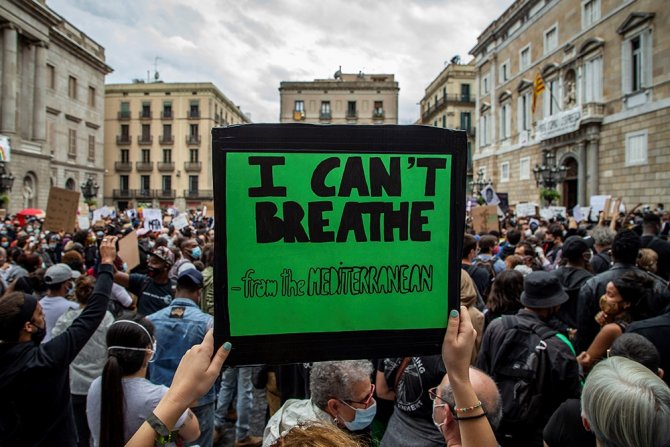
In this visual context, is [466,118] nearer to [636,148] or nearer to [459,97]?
[459,97]

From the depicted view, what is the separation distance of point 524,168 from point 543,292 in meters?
25.7

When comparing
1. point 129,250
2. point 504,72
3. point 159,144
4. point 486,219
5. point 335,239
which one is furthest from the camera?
point 159,144

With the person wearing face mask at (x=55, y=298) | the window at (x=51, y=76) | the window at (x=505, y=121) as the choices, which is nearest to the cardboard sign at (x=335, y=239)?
the person wearing face mask at (x=55, y=298)

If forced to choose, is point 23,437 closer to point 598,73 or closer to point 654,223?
point 654,223

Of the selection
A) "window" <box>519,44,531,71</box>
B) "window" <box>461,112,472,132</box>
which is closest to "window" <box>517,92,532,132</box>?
"window" <box>519,44,531,71</box>

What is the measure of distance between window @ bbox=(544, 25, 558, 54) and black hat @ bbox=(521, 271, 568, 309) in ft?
80.7

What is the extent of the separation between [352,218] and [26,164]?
3247 centimetres

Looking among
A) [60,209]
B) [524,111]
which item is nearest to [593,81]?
[524,111]

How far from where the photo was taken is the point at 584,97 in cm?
2112

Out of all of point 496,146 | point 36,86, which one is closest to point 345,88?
point 496,146

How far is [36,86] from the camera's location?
2912 cm

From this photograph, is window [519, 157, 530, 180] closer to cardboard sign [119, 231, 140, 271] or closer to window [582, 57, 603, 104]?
window [582, 57, 603, 104]

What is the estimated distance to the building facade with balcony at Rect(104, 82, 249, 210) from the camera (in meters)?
46.9

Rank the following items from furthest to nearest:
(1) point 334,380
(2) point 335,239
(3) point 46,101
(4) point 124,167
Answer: (4) point 124,167, (3) point 46,101, (1) point 334,380, (2) point 335,239
